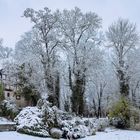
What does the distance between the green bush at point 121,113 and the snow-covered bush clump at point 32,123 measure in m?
10.8

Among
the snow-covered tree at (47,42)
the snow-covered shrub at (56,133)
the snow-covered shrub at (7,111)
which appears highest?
the snow-covered tree at (47,42)

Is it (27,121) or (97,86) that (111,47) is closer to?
(97,86)

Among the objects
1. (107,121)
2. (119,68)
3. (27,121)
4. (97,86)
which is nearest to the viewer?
(27,121)

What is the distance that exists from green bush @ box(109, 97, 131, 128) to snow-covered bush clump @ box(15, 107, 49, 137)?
1080 cm

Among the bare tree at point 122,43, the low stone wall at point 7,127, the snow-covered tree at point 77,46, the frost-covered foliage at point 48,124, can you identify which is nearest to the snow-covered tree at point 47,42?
the snow-covered tree at point 77,46

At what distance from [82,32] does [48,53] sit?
4.67 meters

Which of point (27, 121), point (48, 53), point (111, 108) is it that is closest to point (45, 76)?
point (48, 53)

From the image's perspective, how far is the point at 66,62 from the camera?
147ft

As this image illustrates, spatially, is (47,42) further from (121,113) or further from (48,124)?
(48,124)

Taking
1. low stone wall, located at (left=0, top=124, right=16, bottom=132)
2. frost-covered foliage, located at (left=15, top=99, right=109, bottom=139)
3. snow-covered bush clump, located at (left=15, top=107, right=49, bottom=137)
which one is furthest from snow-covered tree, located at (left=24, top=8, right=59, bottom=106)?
low stone wall, located at (left=0, top=124, right=16, bottom=132)

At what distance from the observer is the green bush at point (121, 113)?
3572 centimetres

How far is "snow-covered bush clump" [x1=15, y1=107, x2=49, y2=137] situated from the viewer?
24861mm

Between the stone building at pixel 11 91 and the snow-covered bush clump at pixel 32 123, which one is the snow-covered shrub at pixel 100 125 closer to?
the snow-covered bush clump at pixel 32 123

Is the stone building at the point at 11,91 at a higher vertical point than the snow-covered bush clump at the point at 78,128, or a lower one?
higher
